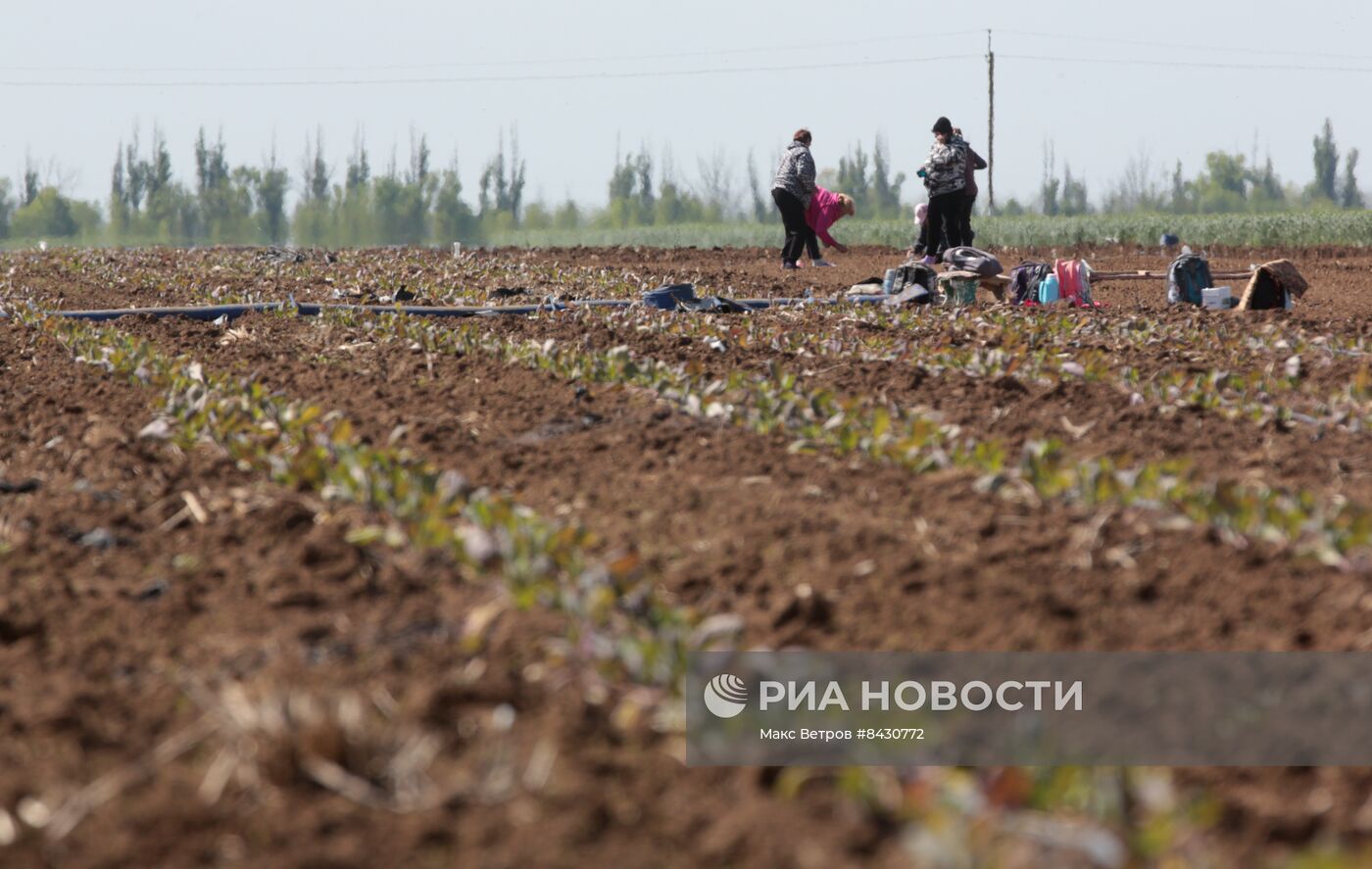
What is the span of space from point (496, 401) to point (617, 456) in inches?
56.5

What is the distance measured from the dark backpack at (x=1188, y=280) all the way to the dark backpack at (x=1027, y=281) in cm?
90

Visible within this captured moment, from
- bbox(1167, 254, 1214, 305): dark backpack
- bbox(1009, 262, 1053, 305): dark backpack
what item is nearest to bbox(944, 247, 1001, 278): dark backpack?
bbox(1009, 262, 1053, 305): dark backpack

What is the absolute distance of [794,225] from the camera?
55.9 ft

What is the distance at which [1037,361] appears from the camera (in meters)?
7.00

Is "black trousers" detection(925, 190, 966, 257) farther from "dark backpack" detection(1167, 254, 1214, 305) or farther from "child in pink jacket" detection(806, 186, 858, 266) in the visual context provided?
"dark backpack" detection(1167, 254, 1214, 305)

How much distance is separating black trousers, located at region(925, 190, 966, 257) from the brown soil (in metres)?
9.14

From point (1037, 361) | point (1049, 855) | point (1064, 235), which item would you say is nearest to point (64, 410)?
point (1037, 361)

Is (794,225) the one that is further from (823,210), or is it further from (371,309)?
(371,309)

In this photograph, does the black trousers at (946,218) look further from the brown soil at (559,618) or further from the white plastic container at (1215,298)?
the brown soil at (559,618)

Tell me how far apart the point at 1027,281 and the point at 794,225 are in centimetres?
577

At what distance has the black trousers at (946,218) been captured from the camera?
15.3 meters

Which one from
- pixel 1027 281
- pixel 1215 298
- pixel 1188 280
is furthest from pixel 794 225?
pixel 1215 298

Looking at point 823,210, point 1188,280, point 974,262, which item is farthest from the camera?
point 823,210

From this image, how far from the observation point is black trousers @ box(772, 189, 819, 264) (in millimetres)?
16669
